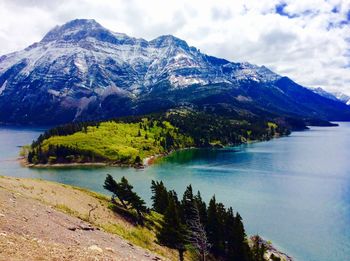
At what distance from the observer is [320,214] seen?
11350 centimetres

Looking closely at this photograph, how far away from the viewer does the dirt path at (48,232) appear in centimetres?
2825

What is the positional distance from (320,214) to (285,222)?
15301 mm

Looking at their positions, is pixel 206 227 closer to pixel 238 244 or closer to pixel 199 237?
pixel 238 244

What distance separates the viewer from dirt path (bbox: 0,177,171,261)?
2825cm

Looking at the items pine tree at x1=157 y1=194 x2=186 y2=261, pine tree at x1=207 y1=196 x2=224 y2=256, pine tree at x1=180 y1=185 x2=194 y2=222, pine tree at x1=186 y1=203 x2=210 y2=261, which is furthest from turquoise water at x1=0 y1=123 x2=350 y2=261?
pine tree at x1=157 y1=194 x2=186 y2=261

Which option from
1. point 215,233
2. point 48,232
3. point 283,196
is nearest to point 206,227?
point 215,233

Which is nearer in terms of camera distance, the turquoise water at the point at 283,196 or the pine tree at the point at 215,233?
the pine tree at the point at 215,233

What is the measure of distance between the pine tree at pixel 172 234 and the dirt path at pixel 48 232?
7.52m

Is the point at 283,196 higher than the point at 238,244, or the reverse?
the point at 238,244

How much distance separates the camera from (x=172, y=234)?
203 ft

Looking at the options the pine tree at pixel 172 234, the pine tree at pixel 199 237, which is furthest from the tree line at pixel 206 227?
the pine tree at pixel 199 237

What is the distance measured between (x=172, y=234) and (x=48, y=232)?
28159mm

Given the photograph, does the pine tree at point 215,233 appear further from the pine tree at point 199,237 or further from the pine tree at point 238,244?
the pine tree at point 199,237

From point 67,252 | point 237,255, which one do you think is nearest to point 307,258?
point 237,255
